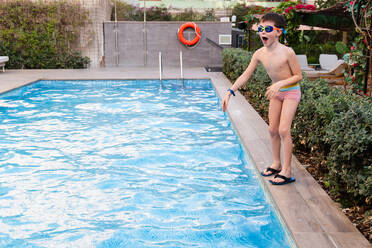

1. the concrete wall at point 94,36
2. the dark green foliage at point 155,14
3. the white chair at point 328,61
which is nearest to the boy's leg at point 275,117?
the white chair at point 328,61

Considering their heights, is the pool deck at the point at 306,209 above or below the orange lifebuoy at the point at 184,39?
below

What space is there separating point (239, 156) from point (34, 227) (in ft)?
9.17

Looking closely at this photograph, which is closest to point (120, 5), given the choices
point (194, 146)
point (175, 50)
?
point (175, 50)

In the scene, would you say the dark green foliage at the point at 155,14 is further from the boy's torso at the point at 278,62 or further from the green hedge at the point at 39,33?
the boy's torso at the point at 278,62

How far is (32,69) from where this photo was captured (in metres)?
15.8

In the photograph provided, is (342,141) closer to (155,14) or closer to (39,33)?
(39,33)

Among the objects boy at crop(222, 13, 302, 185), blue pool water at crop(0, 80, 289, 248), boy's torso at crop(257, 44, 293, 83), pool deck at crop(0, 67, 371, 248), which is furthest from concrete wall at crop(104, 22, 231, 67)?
boy's torso at crop(257, 44, 293, 83)

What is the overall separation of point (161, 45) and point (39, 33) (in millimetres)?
4844

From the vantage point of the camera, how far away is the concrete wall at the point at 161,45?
16.8 meters

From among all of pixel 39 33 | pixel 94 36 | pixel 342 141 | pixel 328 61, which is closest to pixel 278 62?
pixel 342 141

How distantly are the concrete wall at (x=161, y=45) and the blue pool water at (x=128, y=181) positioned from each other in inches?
332

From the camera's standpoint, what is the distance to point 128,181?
4.67m

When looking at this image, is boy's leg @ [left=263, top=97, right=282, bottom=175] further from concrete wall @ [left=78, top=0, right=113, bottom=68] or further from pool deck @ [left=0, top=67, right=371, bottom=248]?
concrete wall @ [left=78, top=0, right=113, bottom=68]

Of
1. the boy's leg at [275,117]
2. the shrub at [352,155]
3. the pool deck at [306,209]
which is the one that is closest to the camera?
the pool deck at [306,209]
